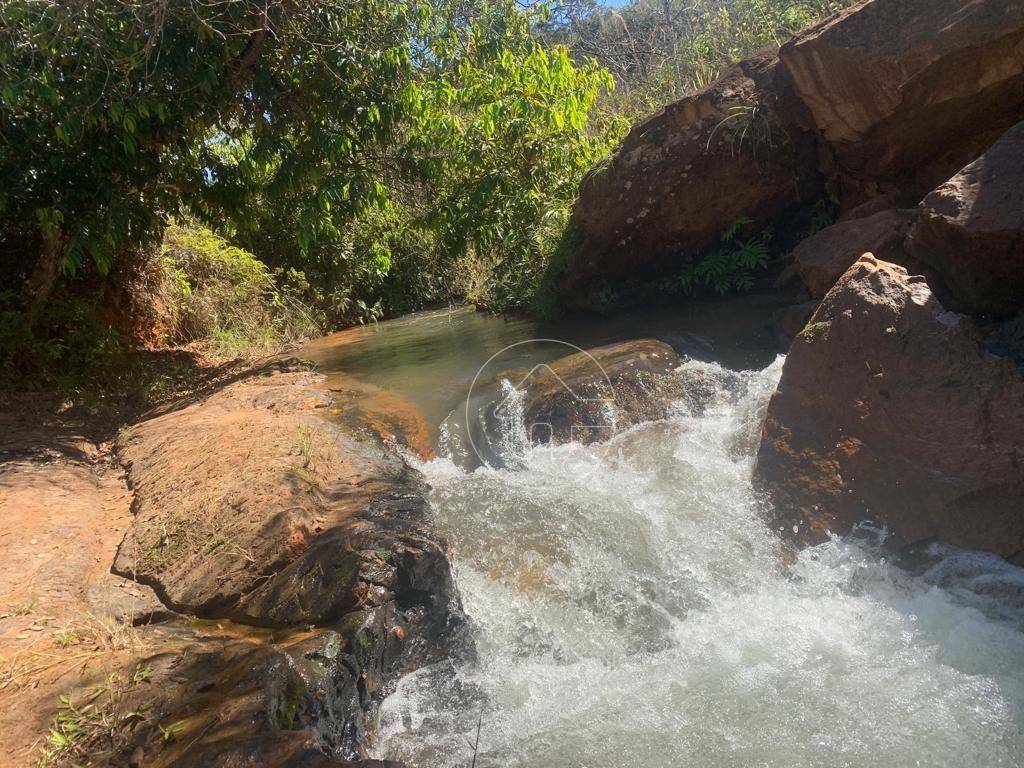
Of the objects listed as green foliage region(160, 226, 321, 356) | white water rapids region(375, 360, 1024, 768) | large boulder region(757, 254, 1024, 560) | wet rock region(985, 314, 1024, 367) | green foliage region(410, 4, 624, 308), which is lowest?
white water rapids region(375, 360, 1024, 768)

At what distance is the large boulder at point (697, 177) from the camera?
859 cm

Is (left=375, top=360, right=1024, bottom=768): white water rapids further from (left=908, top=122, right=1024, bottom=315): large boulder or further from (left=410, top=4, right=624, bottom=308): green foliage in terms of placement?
(left=410, top=4, right=624, bottom=308): green foliage

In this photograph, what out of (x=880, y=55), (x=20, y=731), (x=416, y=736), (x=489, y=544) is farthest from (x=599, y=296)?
(x=20, y=731)

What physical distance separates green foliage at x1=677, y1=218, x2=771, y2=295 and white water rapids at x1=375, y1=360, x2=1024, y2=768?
3782 mm

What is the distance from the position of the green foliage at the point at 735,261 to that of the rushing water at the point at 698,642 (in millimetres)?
3764

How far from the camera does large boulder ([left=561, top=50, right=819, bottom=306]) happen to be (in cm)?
859

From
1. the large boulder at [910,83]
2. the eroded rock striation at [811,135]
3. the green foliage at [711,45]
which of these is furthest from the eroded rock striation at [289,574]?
the green foliage at [711,45]

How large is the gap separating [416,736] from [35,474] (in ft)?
12.1

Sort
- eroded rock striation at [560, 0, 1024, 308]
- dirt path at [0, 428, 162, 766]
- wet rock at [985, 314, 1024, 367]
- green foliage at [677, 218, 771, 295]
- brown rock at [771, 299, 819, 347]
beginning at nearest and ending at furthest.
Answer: dirt path at [0, 428, 162, 766] → wet rock at [985, 314, 1024, 367] → eroded rock striation at [560, 0, 1024, 308] → brown rock at [771, 299, 819, 347] → green foliage at [677, 218, 771, 295]

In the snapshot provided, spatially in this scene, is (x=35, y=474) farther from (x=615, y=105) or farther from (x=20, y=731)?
(x=615, y=105)

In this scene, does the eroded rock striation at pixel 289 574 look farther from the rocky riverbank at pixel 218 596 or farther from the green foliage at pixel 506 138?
the green foliage at pixel 506 138

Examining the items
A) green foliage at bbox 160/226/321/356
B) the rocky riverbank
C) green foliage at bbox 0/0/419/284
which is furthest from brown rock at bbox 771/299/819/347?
green foliage at bbox 160/226/321/356

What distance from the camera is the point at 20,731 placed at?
281 centimetres

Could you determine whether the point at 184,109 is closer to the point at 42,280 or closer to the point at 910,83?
the point at 42,280
